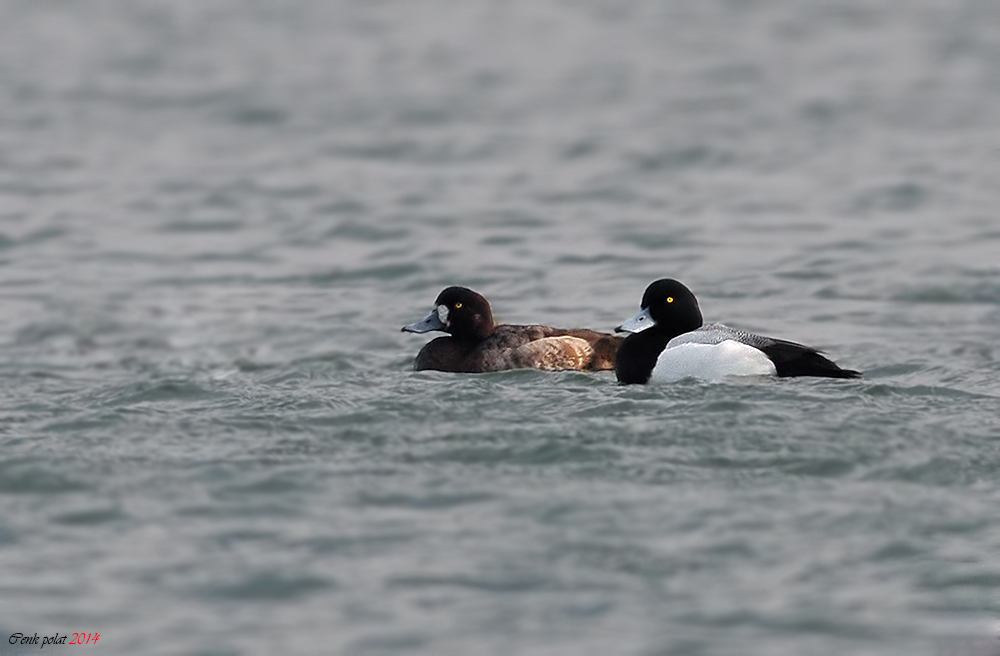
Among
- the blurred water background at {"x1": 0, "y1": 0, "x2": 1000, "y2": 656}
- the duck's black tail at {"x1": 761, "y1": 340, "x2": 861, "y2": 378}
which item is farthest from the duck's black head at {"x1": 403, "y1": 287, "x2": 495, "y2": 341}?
the duck's black tail at {"x1": 761, "y1": 340, "x2": 861, "y2": 378}

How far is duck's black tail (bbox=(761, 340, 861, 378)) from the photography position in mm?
9969

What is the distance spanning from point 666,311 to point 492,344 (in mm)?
1228

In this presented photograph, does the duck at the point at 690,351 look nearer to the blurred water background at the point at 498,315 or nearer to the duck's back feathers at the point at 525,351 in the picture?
the blurred water background at the point at 498,315

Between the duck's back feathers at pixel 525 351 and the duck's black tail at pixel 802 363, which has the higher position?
the duck's back feathers at pixel 525 351

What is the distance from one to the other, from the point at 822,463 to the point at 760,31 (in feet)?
74.3

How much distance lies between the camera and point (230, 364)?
1259cm

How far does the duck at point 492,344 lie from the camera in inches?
431

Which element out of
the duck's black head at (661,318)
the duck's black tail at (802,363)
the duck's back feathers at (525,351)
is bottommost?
Result: the duck's black tail at (802,363)

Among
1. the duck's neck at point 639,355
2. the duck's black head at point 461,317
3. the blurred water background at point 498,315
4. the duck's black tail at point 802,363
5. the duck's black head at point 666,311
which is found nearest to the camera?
the blurred water background at point 498,315

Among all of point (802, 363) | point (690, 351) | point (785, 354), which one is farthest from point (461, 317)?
point (802, 363)

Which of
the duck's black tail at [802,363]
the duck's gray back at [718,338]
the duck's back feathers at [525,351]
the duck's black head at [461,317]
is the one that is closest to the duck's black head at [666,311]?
the duck's gray back at [718,338]

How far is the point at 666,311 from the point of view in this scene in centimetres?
1070

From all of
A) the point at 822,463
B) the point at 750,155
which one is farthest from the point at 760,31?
the point at 822,463

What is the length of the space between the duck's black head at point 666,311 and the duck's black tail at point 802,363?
73 centimetres
